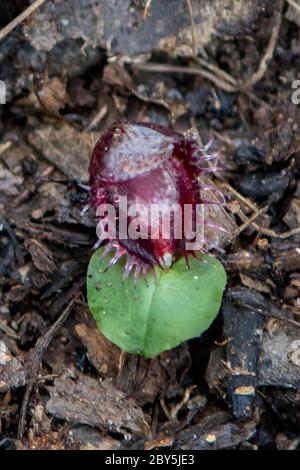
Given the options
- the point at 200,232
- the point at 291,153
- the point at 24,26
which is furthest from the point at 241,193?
the point at 24,26

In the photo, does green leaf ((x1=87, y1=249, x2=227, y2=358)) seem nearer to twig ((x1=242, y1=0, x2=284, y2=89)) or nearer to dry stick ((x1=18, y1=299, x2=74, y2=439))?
dry stick ((x1=18, y1=299, x2=74, y2=439))

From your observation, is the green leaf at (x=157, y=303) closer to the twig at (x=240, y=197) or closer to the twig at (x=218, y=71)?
the twig at (x=240, y=197)

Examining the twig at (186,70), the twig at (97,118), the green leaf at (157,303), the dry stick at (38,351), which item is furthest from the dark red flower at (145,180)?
the twig at (186,70)

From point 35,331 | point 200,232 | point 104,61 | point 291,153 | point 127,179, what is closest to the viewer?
point 127,179

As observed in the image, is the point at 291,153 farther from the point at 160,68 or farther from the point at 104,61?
the point at 104,61

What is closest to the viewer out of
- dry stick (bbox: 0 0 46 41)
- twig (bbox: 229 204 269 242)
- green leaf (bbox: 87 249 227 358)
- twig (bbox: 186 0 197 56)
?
green leaf (bbox: 87 249 227 358)

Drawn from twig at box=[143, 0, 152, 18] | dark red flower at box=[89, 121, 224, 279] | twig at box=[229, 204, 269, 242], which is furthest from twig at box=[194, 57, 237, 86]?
dark red flower at box=[89, 121, 224, 279]

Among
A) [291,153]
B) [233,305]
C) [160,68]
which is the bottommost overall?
[233,305]
